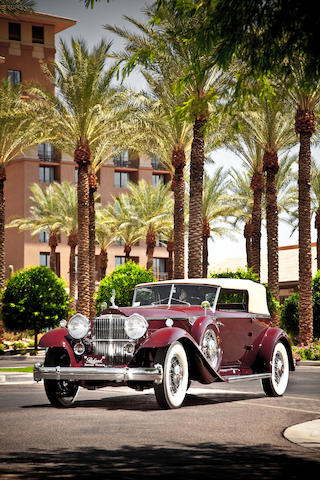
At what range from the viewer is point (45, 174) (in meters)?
80.1

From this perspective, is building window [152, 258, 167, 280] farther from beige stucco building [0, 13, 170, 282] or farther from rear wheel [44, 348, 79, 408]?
rear wheel [44, 348, 79, 408]

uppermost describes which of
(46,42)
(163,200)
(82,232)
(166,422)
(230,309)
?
(46,42)

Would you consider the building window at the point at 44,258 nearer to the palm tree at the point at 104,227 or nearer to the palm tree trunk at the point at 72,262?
the palm tree at the point at 104,227

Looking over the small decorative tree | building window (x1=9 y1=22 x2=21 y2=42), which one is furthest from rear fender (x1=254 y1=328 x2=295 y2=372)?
building window (x1=9 y1=22 x2=21 y2=42)

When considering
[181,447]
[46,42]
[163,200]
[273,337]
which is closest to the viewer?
[181,447]

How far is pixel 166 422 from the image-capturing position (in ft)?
32.4

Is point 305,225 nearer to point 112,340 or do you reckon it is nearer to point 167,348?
point 112,340

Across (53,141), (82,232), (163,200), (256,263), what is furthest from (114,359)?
(163,200)

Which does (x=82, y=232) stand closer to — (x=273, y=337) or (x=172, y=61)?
(x=172, y=61)

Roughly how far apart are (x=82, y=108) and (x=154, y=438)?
27221 mm

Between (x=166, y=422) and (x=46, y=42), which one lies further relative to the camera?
(x=46, y=42)

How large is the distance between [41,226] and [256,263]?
25.9m

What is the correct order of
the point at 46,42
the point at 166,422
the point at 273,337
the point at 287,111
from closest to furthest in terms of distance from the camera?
1. the point at 166,422
2. the point at 273,337
3. the point at 287,111
4. the point at 46,42

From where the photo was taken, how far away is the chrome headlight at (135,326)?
11312 millimetres
